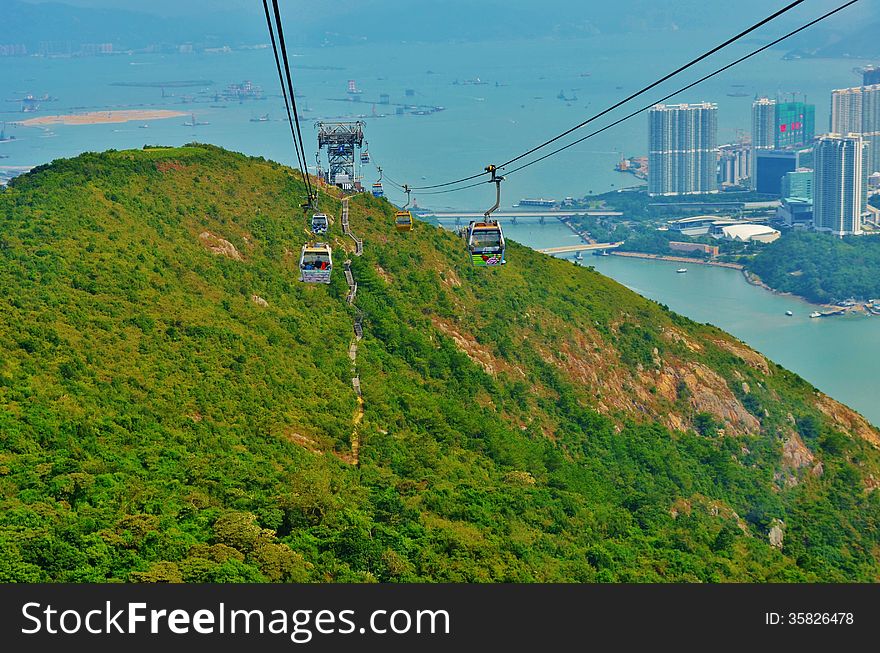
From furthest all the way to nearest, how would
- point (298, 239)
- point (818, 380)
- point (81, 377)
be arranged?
point (818, 380) < point (298, 239) < point (81, 377)

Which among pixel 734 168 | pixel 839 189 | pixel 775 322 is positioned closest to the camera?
pixel 775 322

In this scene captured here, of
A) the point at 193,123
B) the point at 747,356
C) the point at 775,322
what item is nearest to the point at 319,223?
the point at 747,356

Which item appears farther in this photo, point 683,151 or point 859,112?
point 859,112

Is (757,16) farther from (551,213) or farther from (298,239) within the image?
(298,239)

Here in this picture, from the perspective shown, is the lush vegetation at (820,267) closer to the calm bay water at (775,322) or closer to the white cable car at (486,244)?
the calm bay water at (775,322)

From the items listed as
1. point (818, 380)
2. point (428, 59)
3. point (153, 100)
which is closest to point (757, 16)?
point (428, 59)

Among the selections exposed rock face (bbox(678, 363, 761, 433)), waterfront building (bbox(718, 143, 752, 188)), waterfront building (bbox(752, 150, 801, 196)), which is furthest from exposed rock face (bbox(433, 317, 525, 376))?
waterfront building (bbox(718, 143, 752, 188))

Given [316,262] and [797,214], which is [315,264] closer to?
[316,262]

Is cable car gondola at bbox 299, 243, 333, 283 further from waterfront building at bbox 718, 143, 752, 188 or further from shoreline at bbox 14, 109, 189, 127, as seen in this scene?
shoreline at bbox 14, 109, 189, 127
